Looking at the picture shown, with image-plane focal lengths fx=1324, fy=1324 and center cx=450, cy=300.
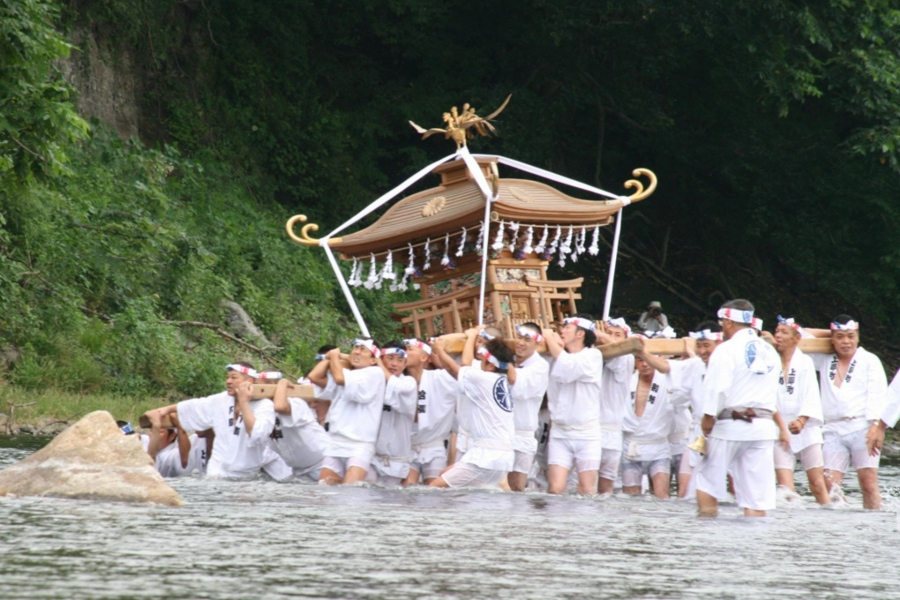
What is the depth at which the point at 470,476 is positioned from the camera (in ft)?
33.3

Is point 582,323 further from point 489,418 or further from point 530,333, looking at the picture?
point 489,418

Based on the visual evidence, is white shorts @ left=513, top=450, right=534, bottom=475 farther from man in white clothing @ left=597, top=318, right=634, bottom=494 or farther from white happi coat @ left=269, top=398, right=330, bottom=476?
white happi coat @ left=269, top=398, right=330, bottom=476

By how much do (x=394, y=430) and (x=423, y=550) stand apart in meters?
4.05

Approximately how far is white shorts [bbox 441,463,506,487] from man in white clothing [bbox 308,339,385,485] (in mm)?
770

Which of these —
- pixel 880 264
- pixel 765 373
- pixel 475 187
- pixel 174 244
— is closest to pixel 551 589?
pixel 765 373

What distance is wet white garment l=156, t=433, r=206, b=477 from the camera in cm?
1132

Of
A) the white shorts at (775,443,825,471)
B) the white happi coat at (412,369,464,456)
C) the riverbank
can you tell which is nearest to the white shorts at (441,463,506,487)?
the white happi coat at (412,369,464,456)

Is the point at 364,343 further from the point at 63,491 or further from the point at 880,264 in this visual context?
the point at 880,264

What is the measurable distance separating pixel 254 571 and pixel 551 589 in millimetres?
1354

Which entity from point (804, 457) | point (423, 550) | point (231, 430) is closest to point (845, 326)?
point (804, 457)

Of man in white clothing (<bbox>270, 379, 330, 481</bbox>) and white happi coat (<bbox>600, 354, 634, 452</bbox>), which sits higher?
white happi coat (<bbox>600, 354, 634, 452</bbox>)

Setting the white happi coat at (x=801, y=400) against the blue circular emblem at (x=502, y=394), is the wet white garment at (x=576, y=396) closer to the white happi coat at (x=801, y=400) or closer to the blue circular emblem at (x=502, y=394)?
the blue circular emblem at (x=502, y=394)

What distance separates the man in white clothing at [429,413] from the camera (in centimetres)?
1071

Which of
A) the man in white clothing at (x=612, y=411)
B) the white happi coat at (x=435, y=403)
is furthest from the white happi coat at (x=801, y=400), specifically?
the white happi coat at (x=435, y=403)
